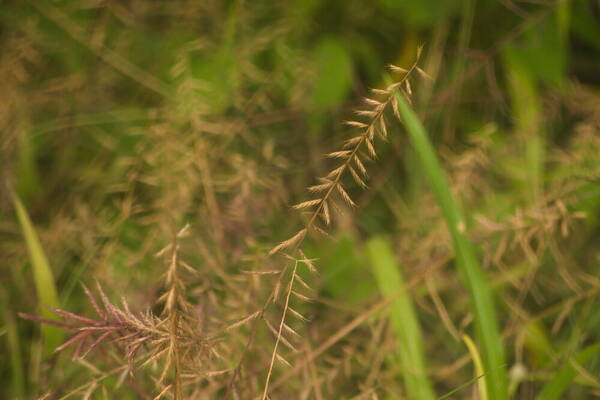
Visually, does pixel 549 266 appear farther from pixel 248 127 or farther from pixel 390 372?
pixel 248 127

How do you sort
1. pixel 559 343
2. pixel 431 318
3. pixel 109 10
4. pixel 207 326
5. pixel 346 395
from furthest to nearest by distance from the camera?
pixel 109 10 < pixel 431 318 < pixel 559 343 < pixel 346 395 < pixel 207 326

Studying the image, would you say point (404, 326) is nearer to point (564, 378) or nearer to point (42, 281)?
point (564, 378)

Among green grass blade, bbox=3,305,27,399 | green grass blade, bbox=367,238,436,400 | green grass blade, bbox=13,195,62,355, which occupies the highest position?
green grass blade, bbox=13,195,62,355

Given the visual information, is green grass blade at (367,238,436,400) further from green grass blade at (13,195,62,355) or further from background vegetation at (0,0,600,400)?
green grass blade at (13,195,62,355)

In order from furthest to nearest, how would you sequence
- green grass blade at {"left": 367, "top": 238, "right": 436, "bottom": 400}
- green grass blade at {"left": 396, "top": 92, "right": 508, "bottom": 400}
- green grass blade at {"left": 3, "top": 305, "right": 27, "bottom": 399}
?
green grass blade at {"left": 3, "top": 305, "right": 27, "bottom": 399} < green grass blade at {"left": 367, "top": 238, "right": 436, "bottom": 400} < green grass blade at {"left": 396, "top": 92, "right": 508, "bottom": 400}

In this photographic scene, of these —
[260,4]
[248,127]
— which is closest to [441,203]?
[248,127]

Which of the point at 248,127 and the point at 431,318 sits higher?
the point at 248,127

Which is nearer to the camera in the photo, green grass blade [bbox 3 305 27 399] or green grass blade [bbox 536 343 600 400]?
green grass blade [bbox 536 343 600 400]

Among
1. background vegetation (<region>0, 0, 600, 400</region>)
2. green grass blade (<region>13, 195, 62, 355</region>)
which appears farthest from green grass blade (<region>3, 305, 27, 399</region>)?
green grass blade (<region>13, 195, 62, 355</region>)

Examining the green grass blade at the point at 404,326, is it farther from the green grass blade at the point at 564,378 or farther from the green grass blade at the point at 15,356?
the green grass blade at the point at 15,356
